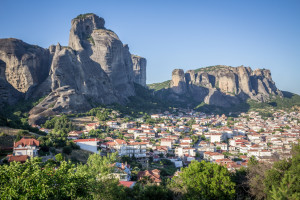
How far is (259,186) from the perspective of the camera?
21250mm

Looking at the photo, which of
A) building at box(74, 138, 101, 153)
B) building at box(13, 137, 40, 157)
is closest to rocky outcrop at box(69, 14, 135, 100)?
building at box(74, 138, 101, 153)

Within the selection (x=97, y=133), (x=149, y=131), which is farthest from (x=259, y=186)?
(x=149, y=131)

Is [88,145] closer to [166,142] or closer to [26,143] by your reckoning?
[26,143]

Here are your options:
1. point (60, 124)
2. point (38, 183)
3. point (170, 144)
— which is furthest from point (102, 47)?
point (38, 183)

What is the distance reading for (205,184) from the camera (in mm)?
20719

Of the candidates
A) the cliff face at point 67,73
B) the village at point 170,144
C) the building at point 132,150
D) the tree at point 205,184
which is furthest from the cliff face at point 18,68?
the tree at point 205,184

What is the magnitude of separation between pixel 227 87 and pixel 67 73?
350 ft

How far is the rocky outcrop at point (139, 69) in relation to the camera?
173 meters

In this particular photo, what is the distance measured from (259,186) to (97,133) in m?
44.3

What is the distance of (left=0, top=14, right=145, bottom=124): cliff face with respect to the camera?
250 ft

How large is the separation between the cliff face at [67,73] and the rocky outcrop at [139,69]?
62.2 m

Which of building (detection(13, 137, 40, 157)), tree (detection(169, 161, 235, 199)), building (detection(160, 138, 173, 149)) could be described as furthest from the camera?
building (detection(160, 138, 173, 149))

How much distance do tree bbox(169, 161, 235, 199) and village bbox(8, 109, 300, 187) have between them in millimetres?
7388

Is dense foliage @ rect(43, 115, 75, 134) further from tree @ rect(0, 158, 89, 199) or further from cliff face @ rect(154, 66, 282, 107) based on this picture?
cliff face @ rect(154, 66, 282, 107)
